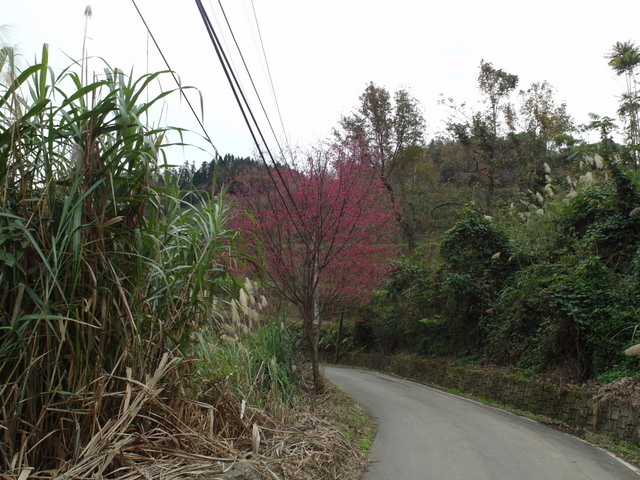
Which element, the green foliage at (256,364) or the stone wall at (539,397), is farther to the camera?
the stone wall at (539,397)

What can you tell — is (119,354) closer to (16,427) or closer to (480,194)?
(16,427)

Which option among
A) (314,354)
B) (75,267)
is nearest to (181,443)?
(75,267)

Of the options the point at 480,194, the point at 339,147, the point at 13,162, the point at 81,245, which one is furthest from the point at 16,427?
the point at 480,194

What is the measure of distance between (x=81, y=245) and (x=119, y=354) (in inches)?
38.5

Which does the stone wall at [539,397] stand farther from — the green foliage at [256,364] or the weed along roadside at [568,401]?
the green foliage at [256,364]

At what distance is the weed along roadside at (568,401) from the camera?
375 inches

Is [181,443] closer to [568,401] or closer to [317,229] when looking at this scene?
[317,229]

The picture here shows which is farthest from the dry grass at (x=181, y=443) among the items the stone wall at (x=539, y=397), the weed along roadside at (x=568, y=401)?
the stone wall at (x=539, y=397)

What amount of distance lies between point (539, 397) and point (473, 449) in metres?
5.02

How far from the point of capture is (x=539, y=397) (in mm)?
12711

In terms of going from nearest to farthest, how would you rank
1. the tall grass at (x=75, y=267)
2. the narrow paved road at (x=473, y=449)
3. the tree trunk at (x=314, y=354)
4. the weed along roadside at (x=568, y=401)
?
the tall grass at (x=75, y=267)
the narrow paved road at (x=473, y=449)
the weed along roadside at (x=568, y=401)
the tree trunk at (x=314, y=354)

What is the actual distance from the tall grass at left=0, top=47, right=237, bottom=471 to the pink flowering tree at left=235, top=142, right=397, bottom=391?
6.72 m

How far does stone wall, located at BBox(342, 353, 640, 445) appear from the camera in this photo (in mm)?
9789

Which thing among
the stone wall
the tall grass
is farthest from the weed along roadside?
the tall grass
